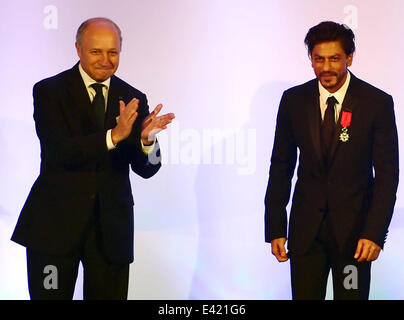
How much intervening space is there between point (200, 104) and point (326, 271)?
1221 millimetres

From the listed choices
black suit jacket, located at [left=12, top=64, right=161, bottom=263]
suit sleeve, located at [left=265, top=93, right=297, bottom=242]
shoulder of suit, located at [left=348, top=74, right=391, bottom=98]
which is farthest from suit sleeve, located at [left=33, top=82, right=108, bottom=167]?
shoulder of suit, located at [left=348, top=74, right=391, bottom=98]

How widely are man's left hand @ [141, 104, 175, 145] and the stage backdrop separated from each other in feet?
2.89

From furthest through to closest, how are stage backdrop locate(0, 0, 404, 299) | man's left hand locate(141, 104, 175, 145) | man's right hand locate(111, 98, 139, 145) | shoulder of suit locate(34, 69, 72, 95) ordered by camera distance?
1. stage backdrop locate(0, 0, 404, 299)
2. shoulder of suit locate(34, 69, 72, 95)
3. man's left hand locate(141, 104, 175, 145)
4. man's right hand locate(111, 98, 139, 145)

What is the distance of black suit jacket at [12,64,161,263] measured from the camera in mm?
2883

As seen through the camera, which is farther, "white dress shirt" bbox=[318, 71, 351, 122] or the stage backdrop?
the stage backdrop

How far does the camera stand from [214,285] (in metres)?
3.90

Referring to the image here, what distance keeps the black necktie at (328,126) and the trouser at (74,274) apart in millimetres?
913

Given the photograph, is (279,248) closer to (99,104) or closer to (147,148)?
(147,148)

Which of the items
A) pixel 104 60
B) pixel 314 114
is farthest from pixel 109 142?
pixel 314 114

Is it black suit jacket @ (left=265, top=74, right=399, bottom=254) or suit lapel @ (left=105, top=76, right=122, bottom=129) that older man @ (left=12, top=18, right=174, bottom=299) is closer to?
suit lapel @ (left=105, top=76, right=122, bottom=129)

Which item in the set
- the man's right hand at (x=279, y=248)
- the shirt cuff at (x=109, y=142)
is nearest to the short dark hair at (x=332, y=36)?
the man's right hand at (x=279, y=248)

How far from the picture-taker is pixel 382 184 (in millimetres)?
2893
